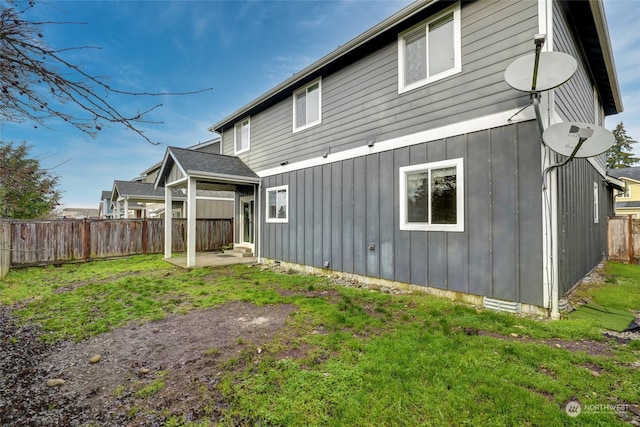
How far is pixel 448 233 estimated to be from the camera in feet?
17.2

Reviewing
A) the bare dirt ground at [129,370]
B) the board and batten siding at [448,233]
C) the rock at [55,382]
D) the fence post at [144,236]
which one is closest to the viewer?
the bare dirt ground at [129,370]

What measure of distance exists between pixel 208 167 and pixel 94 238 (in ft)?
18.6

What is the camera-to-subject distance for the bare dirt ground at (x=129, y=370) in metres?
2.32

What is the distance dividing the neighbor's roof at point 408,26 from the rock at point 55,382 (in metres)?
7.58

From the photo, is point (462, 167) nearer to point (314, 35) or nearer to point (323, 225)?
point (323, 225)

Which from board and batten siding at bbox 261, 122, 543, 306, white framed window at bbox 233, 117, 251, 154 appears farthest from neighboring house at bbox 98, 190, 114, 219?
board and batten siding at bbox 261, 122, 543, 306

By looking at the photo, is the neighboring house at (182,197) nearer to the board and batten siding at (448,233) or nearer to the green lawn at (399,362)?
the board and batten siding at (448,233)

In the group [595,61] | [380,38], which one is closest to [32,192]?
[380,38]

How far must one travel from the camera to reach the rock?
9.07 feet

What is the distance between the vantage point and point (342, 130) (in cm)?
739

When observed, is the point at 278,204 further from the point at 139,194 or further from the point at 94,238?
the point at 139,194

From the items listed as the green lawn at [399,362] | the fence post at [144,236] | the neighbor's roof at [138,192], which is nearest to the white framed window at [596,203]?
the green lawn at [399,362]


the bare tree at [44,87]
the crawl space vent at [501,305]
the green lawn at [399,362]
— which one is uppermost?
the bare tree at [44,87]

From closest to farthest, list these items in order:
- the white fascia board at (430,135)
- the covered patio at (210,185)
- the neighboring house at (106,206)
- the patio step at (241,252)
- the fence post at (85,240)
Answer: the white fascia board at (430,135) → the covered patio at (210,185) → the fence post at (85,240) → the patio step at (241,252) → the neighboring house at (106,206)
